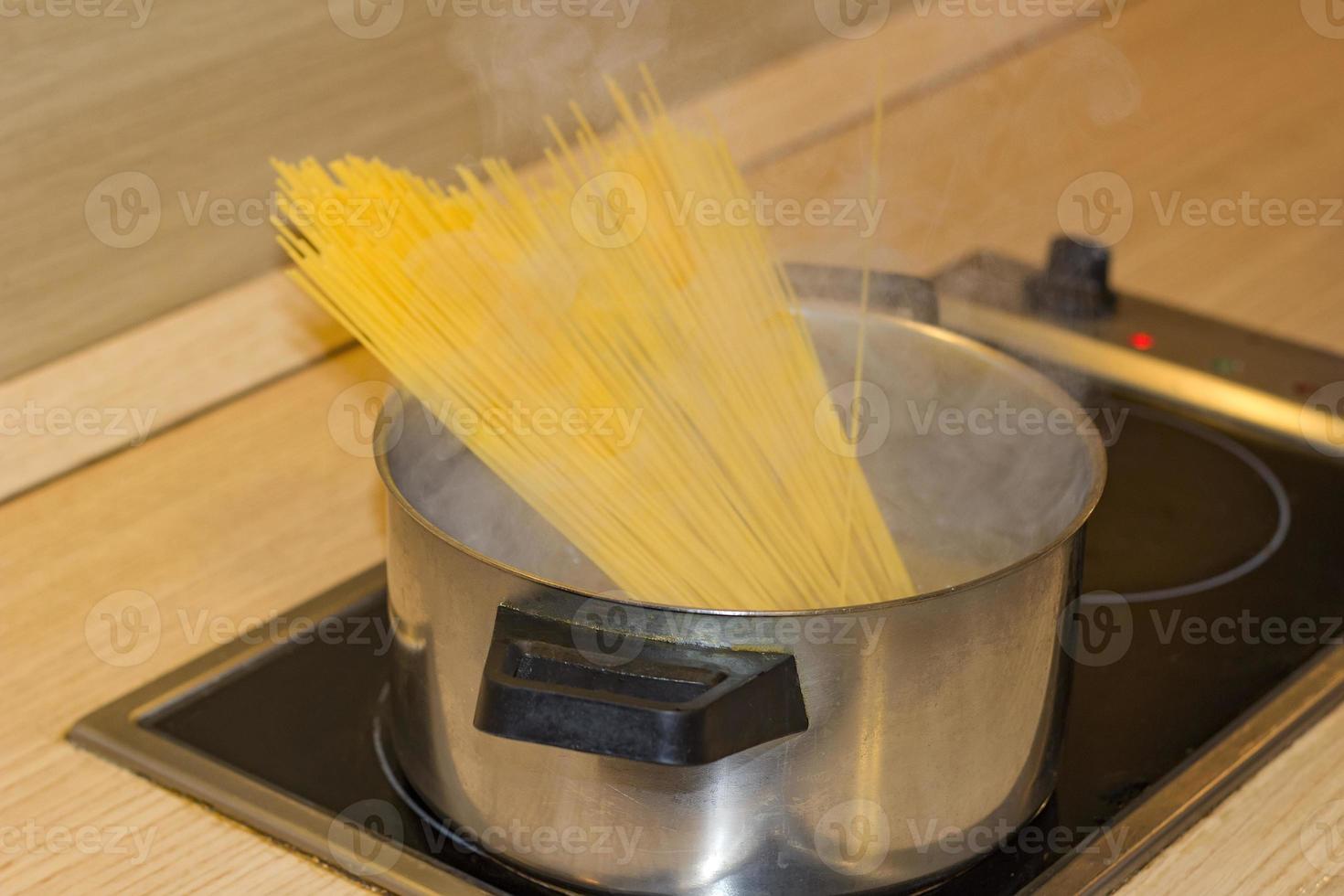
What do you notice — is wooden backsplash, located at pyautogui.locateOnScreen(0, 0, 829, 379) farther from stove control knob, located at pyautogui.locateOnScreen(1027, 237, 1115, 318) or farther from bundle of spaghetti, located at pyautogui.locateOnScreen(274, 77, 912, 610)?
stove control knob, located at pyautogui.locateOnScreen(1027, 237, 1115, 318)

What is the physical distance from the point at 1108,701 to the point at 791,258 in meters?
0.31

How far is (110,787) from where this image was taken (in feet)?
2.22

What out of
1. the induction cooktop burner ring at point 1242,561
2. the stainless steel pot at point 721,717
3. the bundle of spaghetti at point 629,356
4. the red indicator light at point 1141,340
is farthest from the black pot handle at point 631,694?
the red indicator light at point 1141,340

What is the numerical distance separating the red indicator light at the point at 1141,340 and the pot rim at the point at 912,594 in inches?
12.7

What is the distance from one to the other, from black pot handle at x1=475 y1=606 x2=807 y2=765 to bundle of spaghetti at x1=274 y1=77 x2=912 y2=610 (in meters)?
0.11

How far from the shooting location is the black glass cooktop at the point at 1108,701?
64 cm

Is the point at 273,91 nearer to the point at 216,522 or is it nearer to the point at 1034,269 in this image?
the point at 216,522

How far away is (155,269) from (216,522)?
0.17m

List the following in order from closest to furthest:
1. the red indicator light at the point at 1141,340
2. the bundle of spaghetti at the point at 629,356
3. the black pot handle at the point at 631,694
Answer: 1. the black pot handle at the point at 631,694
2. the bundle of spaghetti at the point at 629,356
3. the red indicator light at the point at 1141,340

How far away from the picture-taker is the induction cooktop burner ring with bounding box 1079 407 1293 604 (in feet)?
2.68

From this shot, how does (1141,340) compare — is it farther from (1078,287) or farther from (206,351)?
(206,351)

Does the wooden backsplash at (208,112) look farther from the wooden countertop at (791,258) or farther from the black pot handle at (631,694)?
the black pot handle at (631,694)

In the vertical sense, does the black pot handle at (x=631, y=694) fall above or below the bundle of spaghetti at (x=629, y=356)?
below

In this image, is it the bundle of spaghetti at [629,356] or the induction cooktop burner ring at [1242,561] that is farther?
the induction cooktop burner ring at [1242,561]
